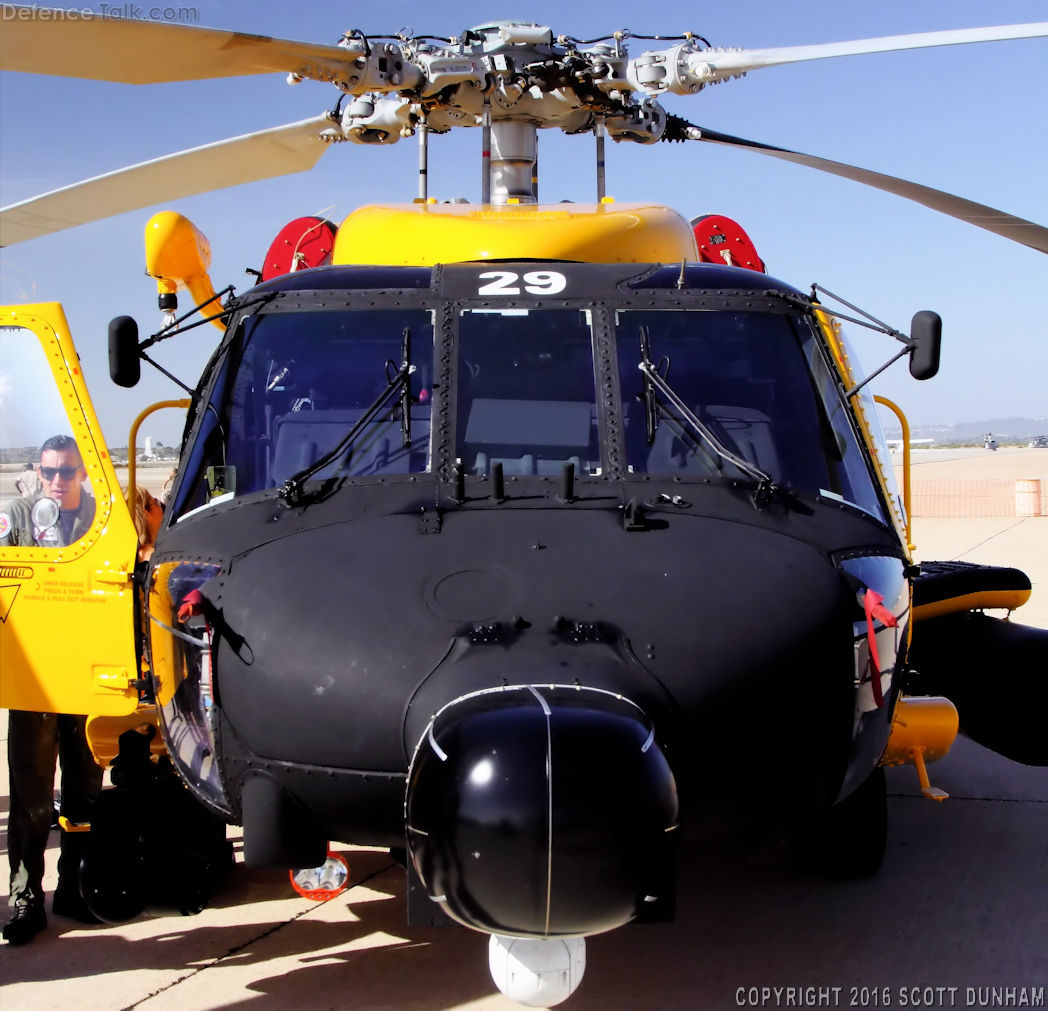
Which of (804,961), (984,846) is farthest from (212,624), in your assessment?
(984,846)

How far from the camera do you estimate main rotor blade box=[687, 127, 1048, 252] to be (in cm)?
537

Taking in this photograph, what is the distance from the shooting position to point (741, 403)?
12.7 feet

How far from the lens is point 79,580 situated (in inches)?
163

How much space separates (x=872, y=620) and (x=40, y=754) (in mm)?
3125

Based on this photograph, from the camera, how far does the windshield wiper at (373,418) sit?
136 inches

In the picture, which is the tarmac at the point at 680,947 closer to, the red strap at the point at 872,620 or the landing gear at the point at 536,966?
the landing gear at the point at 536,966

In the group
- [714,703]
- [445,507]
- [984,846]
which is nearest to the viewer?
[714,703]

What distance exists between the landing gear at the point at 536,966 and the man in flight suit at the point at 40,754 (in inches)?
78.4

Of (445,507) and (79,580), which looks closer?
(445,507)

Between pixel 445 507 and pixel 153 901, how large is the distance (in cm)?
177

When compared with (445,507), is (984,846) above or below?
below

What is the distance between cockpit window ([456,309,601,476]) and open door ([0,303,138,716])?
137 cm

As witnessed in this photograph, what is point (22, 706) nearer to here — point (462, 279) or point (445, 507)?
point (445, 507)

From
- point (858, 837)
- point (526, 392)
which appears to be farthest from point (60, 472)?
point (858, 837)
